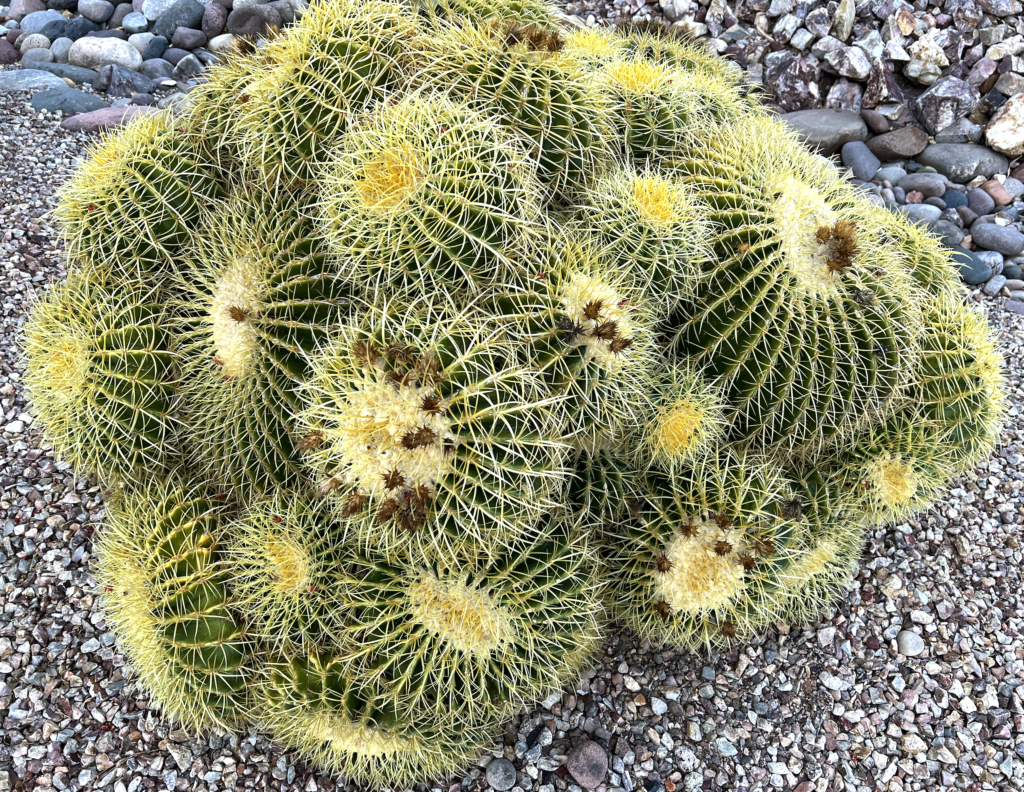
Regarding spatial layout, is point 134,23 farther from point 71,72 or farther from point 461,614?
point 461,614

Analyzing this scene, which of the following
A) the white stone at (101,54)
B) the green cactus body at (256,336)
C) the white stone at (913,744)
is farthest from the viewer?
the white stone at (101,54)

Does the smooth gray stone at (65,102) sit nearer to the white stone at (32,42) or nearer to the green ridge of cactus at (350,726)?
the white stone at (32,42)

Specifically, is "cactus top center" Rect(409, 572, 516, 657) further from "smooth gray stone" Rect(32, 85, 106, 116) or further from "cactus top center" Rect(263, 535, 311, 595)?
"smooth gray stone" Rect(32, 85, 106, 116)

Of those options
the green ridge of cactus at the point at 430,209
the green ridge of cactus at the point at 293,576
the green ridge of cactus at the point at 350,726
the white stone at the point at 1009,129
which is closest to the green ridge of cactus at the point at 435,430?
the green ridge of cactus at the point at 430,209

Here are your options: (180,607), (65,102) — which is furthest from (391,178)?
(65,102)

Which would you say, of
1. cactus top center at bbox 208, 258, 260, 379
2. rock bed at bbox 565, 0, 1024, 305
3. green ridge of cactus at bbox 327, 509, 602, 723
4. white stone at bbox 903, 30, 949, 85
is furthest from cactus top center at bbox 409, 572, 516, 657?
white stone at bbox 903, 30, 949, 85
